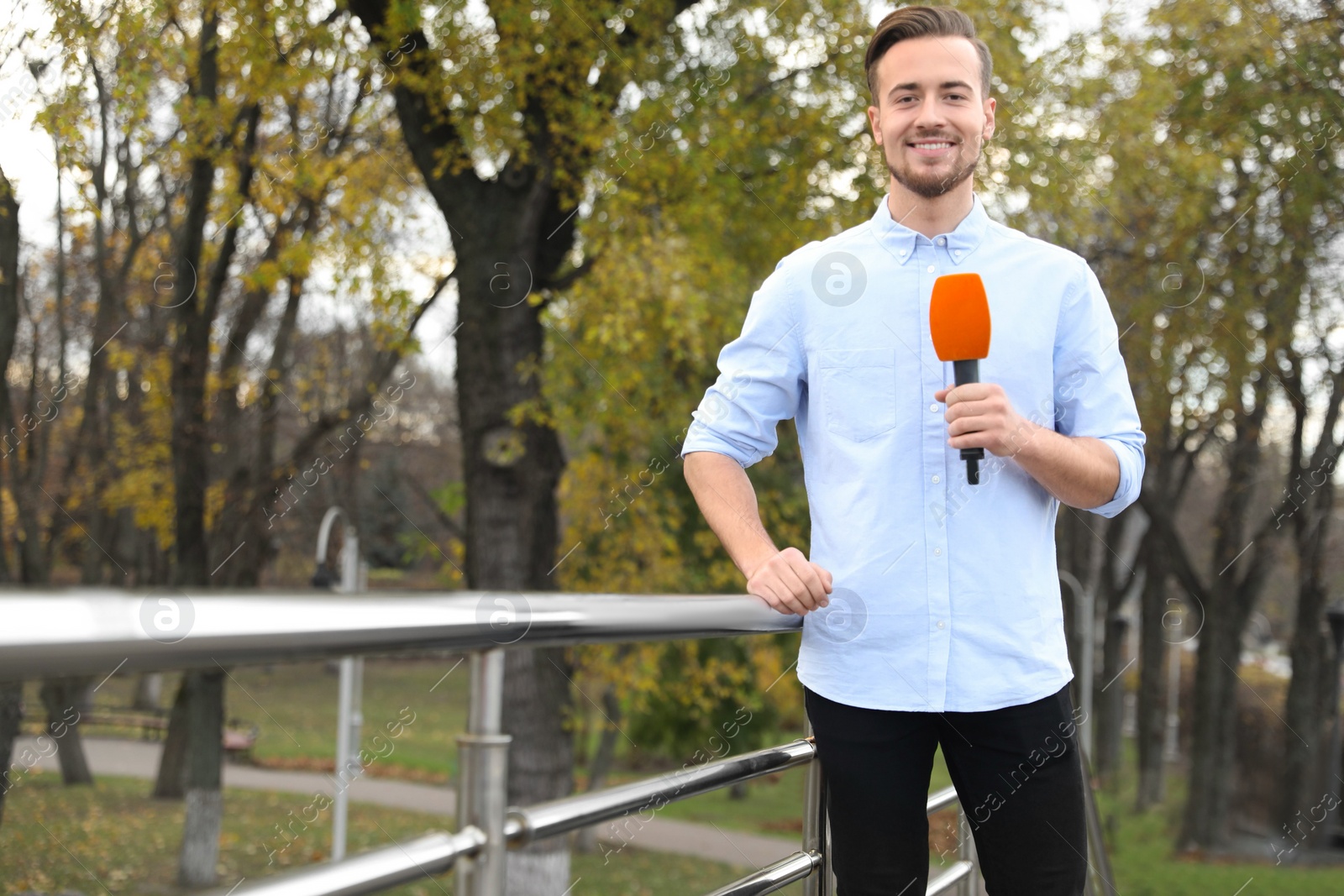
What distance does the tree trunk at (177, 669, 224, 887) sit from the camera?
43.0 ft

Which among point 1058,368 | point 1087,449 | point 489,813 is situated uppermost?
point 1058,368

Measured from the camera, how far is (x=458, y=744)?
132 centimetres

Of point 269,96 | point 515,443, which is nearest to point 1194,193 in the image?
point 515,443

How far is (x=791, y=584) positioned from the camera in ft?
6.37

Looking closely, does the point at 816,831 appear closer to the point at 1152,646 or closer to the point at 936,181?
the point at 936,181

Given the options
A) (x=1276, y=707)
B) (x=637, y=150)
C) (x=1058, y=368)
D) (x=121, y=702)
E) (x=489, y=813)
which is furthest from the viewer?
(x=121, y=702)

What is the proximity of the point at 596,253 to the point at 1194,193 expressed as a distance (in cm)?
649

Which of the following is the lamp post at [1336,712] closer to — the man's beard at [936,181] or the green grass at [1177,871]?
the green grass at [1177,871]

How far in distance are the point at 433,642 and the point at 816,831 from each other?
129 cm

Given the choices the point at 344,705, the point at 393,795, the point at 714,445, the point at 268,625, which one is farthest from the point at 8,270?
the point at 393,795

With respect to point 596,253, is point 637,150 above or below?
above

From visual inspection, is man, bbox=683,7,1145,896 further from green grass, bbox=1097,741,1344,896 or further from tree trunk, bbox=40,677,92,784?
green grass, bbox=1097,741,1344,896

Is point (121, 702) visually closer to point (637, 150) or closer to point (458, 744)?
point (637, 150)

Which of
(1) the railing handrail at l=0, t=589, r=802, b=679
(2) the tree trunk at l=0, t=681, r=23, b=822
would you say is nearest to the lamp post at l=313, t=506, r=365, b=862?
(2) the tree trunk at l=0, t=681, r=23, b=822
